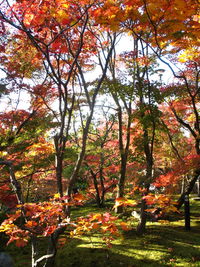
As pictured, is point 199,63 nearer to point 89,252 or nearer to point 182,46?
point 182,46

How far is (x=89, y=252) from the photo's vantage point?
7043 mm

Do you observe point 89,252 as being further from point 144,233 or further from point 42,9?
point 42,9

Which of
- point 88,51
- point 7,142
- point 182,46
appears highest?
point 88,51

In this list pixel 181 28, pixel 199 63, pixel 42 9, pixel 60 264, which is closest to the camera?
pixel 42 9

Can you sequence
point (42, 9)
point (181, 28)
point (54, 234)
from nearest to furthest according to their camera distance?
point (54, 234) < point (42, 9) < point (181, 28)

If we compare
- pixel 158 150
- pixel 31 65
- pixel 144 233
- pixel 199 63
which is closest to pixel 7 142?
pixel 31 65

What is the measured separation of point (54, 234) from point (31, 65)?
8.25 meters

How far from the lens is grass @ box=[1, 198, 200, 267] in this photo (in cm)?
628

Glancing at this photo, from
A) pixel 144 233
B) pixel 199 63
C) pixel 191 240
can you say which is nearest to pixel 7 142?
pixel 144 233

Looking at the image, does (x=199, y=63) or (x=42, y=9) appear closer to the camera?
(x=42, y=9)

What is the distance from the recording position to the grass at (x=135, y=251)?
6281mm

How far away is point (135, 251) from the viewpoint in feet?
22.9

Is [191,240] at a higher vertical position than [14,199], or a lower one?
lower

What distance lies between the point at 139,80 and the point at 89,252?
6.37m
